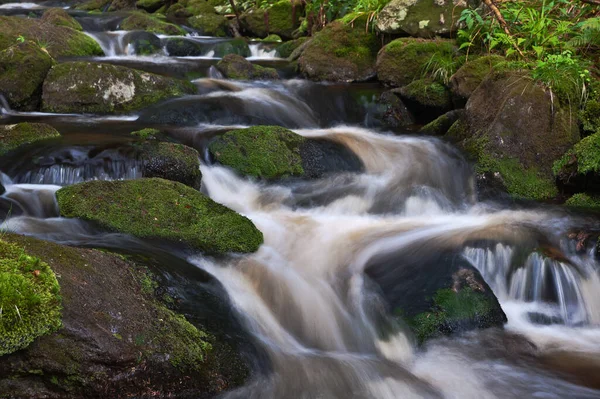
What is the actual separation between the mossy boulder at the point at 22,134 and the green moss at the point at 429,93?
574cm

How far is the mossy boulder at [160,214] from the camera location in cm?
487

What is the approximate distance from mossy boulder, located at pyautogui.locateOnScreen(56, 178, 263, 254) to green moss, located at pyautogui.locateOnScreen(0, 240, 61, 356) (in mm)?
2011

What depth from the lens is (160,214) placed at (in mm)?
5070

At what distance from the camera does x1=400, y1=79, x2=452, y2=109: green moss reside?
9164 mm

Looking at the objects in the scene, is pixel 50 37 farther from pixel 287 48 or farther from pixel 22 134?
pixel 22 134

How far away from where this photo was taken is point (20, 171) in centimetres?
622

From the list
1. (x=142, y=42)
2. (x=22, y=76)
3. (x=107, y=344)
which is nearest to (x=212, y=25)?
(x=142, y=42)

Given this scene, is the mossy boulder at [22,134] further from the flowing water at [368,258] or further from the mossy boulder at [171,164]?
the mossy boulder at [171,164]

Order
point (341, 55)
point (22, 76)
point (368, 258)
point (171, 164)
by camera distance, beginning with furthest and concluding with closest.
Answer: point (341, 55)
point (22, 76)
point (171, 164)
point (368, 258)

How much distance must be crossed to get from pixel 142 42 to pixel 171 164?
8419mm

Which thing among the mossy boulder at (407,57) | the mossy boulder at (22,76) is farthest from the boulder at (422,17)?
the mossy boulder at (22,76)

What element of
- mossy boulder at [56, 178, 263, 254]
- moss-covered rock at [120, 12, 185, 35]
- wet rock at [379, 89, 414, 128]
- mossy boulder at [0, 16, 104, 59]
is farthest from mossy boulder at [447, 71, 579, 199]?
moss-covered rock at [120, 12, 185, 35]

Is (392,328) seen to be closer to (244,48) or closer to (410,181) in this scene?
(410,181)

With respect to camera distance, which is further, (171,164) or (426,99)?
(426,99)
